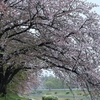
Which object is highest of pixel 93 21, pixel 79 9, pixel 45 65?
pixel 79 9

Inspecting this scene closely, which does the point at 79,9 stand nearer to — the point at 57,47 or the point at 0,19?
the point at 57,47

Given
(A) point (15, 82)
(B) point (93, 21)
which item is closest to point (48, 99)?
(A) point (15, 82)

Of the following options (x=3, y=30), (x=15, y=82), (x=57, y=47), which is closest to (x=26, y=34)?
(x=3, y=30)

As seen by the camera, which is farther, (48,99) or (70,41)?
(48,99)

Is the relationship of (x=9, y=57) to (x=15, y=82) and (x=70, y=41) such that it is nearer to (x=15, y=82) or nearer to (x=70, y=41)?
(x=70, y=41)

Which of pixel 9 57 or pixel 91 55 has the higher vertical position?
pixel 9 57

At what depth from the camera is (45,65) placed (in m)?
4.88

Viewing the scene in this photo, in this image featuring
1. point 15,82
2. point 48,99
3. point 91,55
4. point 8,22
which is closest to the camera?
point 91,55

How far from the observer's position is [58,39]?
4105 mm

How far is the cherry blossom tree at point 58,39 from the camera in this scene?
159 inches

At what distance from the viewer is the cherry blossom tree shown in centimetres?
405

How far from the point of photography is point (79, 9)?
422cm

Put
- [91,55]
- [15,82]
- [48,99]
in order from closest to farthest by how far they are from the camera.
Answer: [91,55] → [15,82] → [48,99]

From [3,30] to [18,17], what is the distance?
0.45m
